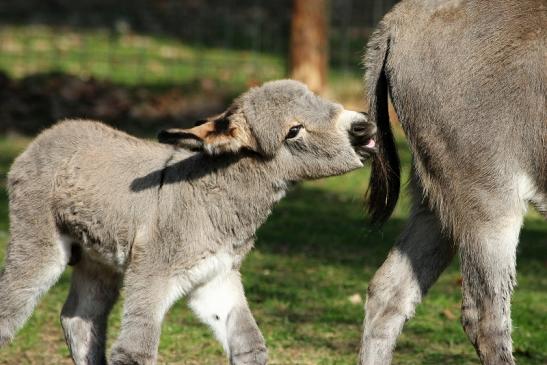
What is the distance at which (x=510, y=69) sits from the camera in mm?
5367

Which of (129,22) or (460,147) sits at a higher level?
(460,147)

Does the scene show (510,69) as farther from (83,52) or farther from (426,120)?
(83,52)

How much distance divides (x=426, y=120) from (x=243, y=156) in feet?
3.21

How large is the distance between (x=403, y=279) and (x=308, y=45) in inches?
319

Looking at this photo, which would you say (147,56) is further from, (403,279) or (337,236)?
(403,279)

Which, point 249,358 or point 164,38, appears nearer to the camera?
point 249,358

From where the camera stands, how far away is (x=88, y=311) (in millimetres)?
5715

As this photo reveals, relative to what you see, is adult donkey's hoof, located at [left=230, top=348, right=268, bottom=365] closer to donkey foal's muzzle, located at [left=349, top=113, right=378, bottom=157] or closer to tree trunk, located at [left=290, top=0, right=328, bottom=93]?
donkey foal's muzzle, located at [left=349, top=113, right=378, bottom=157]

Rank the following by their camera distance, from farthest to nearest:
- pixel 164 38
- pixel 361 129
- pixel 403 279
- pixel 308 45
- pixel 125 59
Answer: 1. pixel 164 38
2. pixel 125 59
3. pixel 308 45
4. pixel 403 279
5. pixel 361 129

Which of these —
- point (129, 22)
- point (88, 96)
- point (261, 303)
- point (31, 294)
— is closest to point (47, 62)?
point (88, 96)

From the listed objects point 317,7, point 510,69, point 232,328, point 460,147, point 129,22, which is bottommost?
point 129,22

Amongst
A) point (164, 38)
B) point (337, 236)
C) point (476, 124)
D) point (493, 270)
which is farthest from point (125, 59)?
point (493, 270)

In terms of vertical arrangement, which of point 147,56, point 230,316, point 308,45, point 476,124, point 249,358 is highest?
point 476,124

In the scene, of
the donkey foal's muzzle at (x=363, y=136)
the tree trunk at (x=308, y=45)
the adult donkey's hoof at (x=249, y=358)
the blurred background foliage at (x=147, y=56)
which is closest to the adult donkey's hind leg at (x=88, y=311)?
the adult donkey's hoof at (x=249, y=358)
